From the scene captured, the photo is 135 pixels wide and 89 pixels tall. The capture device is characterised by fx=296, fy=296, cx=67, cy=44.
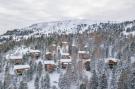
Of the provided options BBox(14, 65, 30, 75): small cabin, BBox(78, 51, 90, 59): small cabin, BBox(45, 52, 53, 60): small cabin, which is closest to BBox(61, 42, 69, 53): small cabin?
BBox(45, 52, 53, 60): small cabin

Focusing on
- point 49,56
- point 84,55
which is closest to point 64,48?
point 49,56

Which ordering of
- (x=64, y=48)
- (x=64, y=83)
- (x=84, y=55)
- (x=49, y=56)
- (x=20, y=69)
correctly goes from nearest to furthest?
1. (x=64, y=83)
2. (x=20, y=69)
3. (x=84, y=55)
4. (x=49, y=56)
5. (x=64, y=48)

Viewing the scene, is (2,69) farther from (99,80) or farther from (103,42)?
(103,42)

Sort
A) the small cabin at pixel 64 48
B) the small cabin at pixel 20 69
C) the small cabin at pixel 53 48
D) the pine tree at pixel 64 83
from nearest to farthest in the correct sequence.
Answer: the pine tree at pixel 64 83
the small cabin at pixel 20 69
the small cabin at pixel 53 48
the small cabin at pixel 64 48

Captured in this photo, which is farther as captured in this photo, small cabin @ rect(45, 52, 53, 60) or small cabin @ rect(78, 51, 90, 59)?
small cabin @ rect(45, 52, 53, 60)

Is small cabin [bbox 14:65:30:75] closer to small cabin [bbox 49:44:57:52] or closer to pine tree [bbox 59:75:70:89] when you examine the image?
pine tree [bbox 59:75:70:89]

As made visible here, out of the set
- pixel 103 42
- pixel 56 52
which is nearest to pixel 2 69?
pixel 56 52

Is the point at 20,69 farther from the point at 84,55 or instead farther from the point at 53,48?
the point at 53,48

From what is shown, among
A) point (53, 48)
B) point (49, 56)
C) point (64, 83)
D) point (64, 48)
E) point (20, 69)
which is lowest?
point (20, 69)

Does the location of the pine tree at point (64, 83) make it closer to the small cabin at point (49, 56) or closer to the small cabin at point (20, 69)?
the small cabin at point (20, 69)

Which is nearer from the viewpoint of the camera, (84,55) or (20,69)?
(20,69)

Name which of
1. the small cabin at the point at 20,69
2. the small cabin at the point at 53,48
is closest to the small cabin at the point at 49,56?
the small cabin at the point at 53,48
